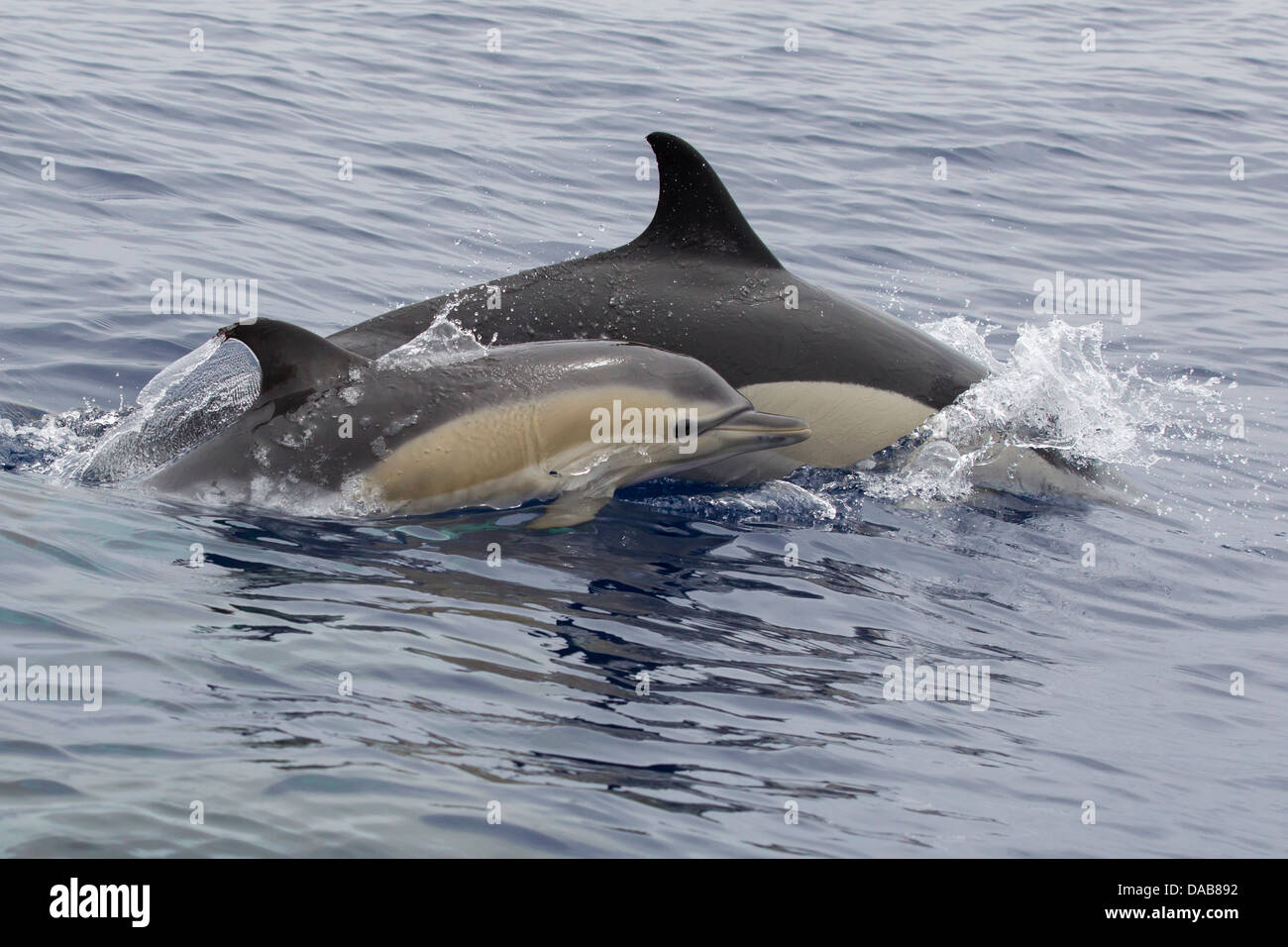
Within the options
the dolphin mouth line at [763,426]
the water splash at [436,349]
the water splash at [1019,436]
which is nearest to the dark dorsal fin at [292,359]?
the water splash at [436,349]

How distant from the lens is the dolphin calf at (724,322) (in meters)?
8.85

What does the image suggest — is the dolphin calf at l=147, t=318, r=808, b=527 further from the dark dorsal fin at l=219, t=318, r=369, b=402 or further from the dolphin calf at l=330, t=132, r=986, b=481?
the dolphin calf at l=330, t=132, r=986, b=481

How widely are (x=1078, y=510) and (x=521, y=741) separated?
5.32 metres

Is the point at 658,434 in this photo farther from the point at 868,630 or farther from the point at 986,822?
the point at 986,822

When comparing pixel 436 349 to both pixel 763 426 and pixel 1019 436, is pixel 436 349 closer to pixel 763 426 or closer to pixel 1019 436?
pixel 763 426

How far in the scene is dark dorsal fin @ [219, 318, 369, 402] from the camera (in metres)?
7.56

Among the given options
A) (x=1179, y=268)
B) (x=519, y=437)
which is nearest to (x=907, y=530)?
(x=519, y=437)

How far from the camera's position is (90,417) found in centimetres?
935

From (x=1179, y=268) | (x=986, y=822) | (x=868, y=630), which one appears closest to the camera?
(x=986, y=822)

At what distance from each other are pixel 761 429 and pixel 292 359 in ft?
8.20

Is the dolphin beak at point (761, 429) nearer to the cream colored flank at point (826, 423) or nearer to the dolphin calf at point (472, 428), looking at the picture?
the dolphin calf at point (472, 428)

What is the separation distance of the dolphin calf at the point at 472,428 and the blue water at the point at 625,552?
211mm

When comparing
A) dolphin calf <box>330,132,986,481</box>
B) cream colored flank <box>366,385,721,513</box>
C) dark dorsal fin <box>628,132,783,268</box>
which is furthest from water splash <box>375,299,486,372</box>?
dark dorsal fin <box>628,132,783,268</box>

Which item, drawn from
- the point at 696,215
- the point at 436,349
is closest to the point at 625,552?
the point at 436,349
